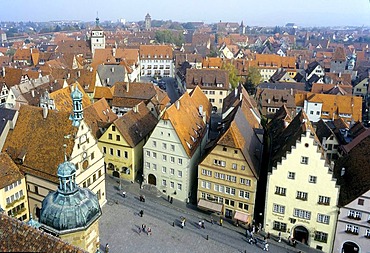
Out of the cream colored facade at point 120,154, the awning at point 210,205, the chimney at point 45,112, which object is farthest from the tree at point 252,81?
the chimney at point 45,112

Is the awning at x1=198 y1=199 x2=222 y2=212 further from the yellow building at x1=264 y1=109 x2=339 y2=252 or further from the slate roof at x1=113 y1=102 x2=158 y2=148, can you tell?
the slate roof at x1=113 y1=102 x2=158 y2=148

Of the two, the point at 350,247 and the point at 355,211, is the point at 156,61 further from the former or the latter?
the point at 355,211

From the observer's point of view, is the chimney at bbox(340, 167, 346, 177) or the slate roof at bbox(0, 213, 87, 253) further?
the chimney at bbox(340, 167, 346, 177)

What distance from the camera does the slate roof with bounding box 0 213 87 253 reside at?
13.3 metres

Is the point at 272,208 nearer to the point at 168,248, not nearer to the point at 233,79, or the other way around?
the point at 168,248

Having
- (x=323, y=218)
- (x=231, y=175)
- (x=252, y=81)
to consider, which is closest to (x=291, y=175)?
(x=323, y=218)

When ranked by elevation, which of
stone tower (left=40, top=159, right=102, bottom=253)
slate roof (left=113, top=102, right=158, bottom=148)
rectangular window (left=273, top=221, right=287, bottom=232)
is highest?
stone tower (left=40, top=159, right=102, bottom=253)

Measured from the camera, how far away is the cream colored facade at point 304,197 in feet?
122

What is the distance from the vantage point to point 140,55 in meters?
129

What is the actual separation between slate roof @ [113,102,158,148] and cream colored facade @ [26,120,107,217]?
7555 mm

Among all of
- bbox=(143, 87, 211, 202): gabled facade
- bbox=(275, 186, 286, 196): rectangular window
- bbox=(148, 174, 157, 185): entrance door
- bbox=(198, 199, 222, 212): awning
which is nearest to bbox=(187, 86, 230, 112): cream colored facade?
bbox=(143, 87, 211, 202): gabled facade

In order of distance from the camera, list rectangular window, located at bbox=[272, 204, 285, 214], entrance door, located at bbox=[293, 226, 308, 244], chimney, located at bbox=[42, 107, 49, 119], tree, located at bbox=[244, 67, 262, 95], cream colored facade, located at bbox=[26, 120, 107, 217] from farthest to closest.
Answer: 1. tree, located at bbox=[244, 67, 262, 95]
2. rectangular window, located at bbox=[272, 204, 285, 214]
3. entrance door, located at bbox=[293, 226, 308, 244]
4. chimney, located at bbox=[42, 107, 49, 119]
5. cream colored facade, located at bbox=[26, 120, 107, 217]

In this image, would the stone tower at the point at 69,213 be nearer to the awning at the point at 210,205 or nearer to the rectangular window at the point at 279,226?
the awning at the point at 210,205

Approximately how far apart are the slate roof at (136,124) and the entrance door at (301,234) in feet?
74.1
